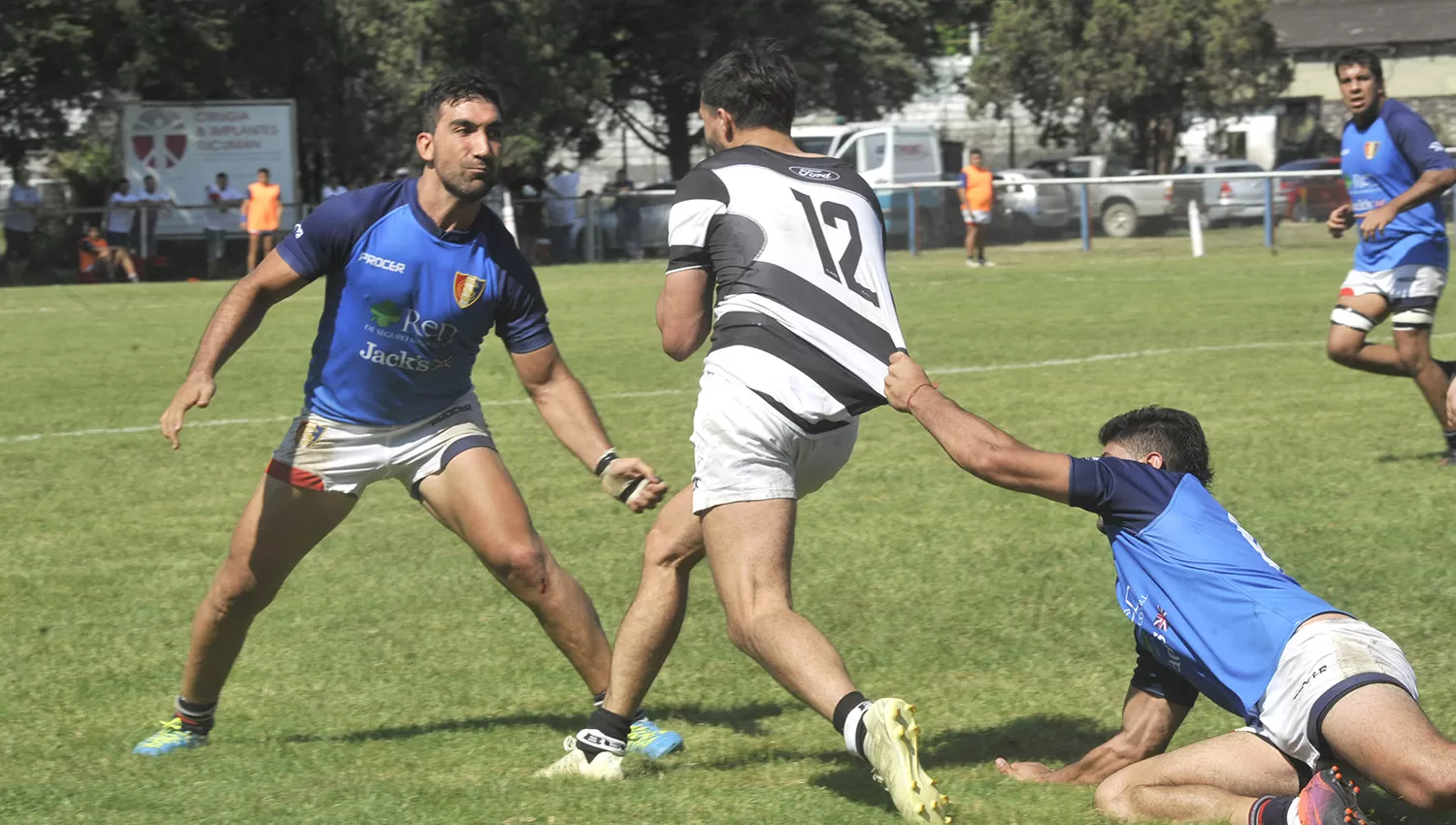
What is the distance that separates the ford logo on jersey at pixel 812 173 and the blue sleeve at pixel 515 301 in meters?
1.14

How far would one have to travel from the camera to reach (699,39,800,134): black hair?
4.57 meters

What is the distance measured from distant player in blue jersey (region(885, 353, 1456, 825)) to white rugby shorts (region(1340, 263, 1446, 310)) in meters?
5.80

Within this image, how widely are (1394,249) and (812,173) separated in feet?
20.5

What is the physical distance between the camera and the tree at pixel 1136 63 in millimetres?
44719

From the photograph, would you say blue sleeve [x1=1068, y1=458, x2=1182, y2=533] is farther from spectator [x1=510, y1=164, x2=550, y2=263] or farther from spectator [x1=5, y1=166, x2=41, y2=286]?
spectator [x1=5, y1=166, x2=41, y2=286]

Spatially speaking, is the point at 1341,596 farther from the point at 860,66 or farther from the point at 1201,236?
the point at 860,66

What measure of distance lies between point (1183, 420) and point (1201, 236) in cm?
2532

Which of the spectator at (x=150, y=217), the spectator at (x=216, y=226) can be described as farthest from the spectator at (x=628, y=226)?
the spectator at (x=150, y=217)

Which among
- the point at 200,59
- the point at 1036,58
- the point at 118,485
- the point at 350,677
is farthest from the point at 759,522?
the point at 1036,58

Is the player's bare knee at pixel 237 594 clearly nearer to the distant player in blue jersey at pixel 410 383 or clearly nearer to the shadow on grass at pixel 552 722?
the distant player in blue jersey at pixel 410 383

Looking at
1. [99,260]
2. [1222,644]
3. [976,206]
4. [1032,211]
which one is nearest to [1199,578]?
[1222,644]

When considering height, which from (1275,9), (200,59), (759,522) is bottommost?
(759,522)

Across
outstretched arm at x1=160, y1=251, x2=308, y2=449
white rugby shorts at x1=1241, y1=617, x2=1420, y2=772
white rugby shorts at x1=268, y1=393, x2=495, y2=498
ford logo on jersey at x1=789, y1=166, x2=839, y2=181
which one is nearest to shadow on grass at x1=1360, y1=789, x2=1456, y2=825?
white rugby shorts at x1=1241, y1=617, x2=1420, y2=772

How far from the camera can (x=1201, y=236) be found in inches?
1126
